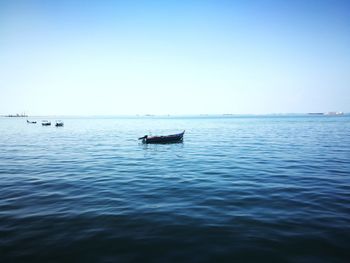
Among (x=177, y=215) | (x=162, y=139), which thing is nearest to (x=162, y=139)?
(x=162, y=139)

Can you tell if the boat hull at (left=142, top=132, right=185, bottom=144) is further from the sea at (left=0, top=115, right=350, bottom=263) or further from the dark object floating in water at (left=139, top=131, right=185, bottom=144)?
the sea at (left=0, top=115, right=350, bottom=263)

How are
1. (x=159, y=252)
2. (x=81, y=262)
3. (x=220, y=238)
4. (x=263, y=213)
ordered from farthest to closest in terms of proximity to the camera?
(x=263, y=213)
(x=220, y=238)
(x=159, y=252)
(x=81, y=262)

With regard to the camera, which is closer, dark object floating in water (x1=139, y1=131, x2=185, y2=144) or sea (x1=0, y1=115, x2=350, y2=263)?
sea (x1=0, y1=115, x2=350, y2=263)

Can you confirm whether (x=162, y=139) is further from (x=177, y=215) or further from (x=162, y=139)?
(x=177, y=215)

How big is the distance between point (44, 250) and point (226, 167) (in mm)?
14148

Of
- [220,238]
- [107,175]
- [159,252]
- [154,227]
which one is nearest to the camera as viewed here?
[159,252]

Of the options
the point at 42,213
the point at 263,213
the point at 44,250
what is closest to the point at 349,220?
the point at 263,213

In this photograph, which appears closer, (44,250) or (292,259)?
(292,259)

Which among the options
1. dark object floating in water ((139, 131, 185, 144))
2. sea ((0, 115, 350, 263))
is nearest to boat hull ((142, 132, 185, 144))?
dark object floating in water ((139, 131, 185, 144))

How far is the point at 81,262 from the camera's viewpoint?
6.46 m

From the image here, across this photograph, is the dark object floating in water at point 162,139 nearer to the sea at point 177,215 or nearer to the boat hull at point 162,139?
the boat hull at point 162,139

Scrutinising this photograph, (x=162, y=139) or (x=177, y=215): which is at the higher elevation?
(x=177, y=215)

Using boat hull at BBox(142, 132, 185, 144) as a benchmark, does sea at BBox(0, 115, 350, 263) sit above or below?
above

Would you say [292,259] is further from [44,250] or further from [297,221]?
[44,250]
